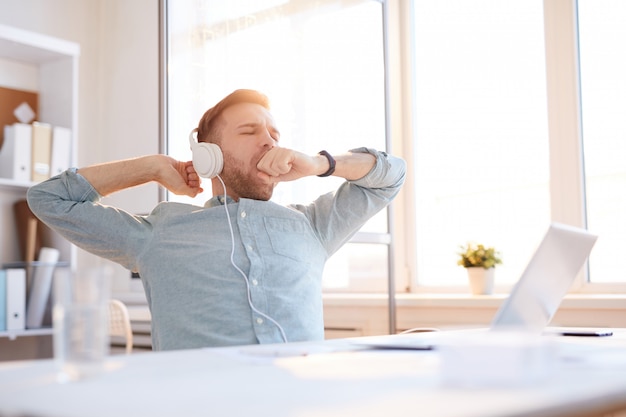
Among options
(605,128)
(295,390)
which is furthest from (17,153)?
(295,390)

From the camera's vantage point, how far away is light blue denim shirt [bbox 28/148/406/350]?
5.63ft

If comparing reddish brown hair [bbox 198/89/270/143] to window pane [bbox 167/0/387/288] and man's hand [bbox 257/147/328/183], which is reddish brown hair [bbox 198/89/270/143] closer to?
man's hand [bbox 257/147/328/183]

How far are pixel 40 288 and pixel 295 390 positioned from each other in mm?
2576

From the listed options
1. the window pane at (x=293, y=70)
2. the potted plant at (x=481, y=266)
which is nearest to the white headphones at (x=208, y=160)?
the window pane at (x=293, y=70)

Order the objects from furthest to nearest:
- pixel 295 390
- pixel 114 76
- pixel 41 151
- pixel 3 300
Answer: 1. pixel 114 76
2. pixel 41 151
3. pixel 3 300
4. pixel 295 390

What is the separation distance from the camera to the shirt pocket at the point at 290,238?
185cm

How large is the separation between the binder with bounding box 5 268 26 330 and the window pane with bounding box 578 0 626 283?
223 centimetres

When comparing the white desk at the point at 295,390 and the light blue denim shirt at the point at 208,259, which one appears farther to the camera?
the light blue denim shirt at the point at 208,259

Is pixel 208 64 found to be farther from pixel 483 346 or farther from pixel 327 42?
pixel 483 346

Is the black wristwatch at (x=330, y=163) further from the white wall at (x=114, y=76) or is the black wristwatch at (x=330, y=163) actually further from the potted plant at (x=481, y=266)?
the white wall at (x=114, y=76)

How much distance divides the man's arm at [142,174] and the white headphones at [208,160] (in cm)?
6

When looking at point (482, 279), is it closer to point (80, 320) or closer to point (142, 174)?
point (142, 174)

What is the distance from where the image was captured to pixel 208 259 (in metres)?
1.77

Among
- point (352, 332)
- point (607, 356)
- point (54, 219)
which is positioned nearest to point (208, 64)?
point (54, 219)
